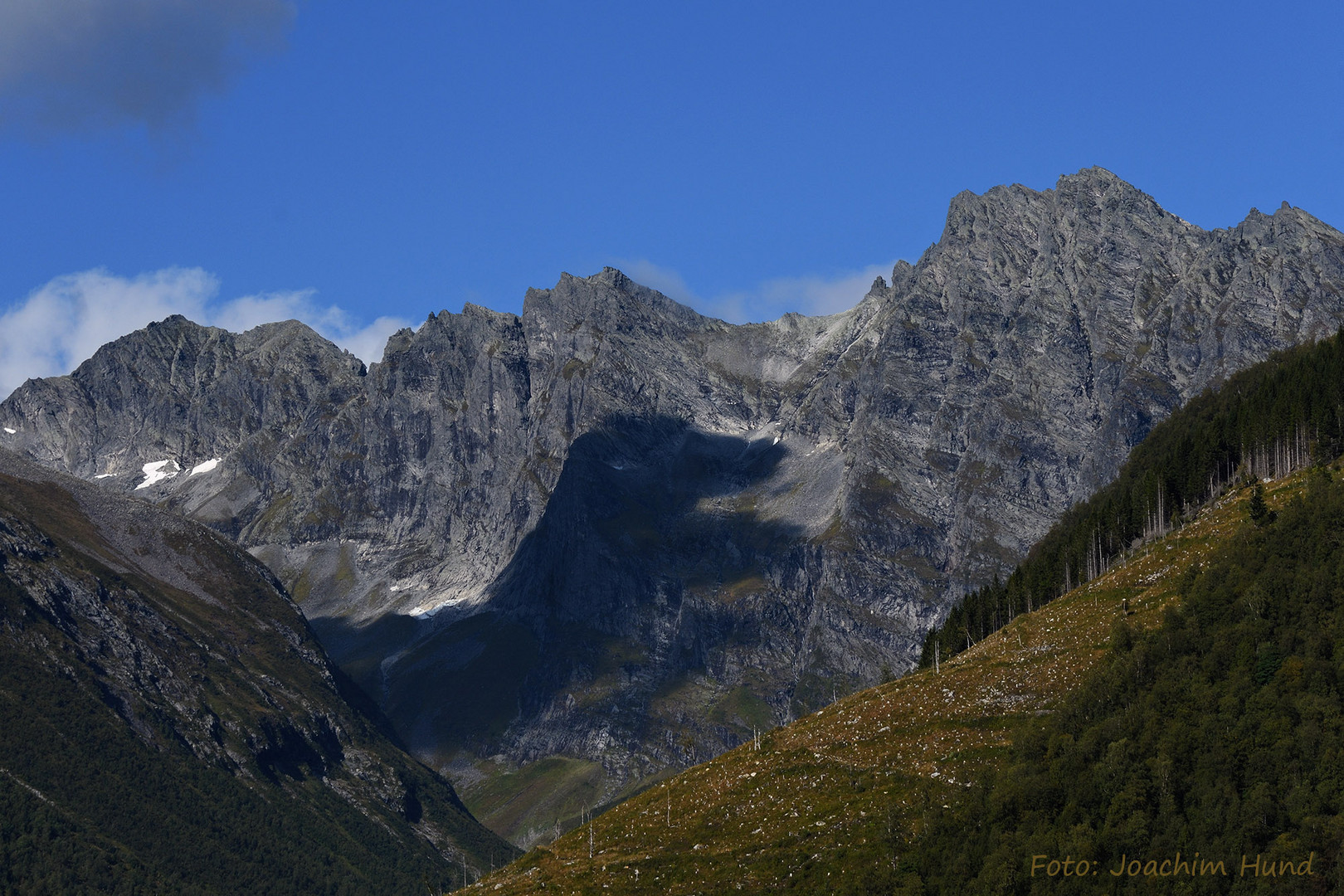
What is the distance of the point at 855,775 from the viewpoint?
14362 cm

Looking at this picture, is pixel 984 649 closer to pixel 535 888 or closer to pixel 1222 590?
pixel 1222 590

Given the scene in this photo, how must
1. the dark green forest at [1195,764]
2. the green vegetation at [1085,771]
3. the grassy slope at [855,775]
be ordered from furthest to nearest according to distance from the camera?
the grassy slope at [855,775] < the green vegetation at [1085,771] < the dark green forest at [1195,764]

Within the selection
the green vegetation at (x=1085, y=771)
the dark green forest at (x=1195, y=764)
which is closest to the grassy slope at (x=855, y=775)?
the green vegetation at (x=1085, y=771)

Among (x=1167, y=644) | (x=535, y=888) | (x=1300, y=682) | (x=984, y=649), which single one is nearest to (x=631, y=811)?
(x=535, y=888)

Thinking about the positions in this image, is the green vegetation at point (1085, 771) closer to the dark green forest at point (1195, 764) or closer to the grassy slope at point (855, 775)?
the dark green forest at point (1195, 764)

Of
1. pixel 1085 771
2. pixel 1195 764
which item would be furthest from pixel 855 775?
pixel 1195 764

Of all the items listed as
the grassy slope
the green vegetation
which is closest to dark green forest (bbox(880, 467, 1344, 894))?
the green vegetation

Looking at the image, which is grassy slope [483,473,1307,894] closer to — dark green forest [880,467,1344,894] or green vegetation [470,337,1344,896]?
green vegetation [470,337,1344,896]

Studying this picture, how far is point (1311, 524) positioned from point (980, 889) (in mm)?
54602

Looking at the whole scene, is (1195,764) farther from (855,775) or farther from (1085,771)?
(855,775)

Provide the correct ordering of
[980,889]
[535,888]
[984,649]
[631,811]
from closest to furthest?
[980,889] < [535,888] < [631,811] < [984,649]

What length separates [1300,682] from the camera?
127 metres

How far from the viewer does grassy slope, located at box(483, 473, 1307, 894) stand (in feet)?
428

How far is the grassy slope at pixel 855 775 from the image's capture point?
130 m
